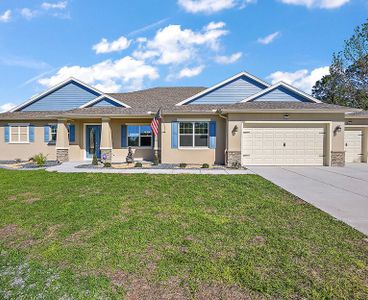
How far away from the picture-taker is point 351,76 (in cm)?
2888

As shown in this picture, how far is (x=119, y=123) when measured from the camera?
54.0 feet

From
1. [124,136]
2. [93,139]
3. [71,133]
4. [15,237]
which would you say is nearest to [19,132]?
[71,133]

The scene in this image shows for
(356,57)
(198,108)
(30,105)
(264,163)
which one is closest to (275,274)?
(264,163)

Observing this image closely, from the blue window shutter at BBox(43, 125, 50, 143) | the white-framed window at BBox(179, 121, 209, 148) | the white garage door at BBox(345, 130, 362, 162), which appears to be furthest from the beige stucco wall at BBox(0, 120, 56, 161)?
the white garage door at BBox(345, 130, 362, 162)

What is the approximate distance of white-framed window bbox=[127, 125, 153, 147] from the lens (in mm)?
16406

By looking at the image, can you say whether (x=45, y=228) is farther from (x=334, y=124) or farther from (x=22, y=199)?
(x=334, y=124)

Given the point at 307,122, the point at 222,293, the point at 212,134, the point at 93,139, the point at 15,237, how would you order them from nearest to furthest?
the point at 222,293 < the point at 15,237 < the point at 307,122 < the point at 212,134 < the point at 93,139

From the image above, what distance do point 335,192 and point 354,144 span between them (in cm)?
1091

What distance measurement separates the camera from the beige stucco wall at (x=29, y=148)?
Answer: 679 inches

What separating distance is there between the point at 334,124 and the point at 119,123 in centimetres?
1329

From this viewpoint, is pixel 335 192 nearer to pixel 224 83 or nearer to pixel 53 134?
pixel 224 83

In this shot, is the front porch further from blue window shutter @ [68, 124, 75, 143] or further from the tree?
the tree

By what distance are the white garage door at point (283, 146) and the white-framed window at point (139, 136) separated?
6.38 metres

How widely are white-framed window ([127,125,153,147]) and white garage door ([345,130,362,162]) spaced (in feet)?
43.4
